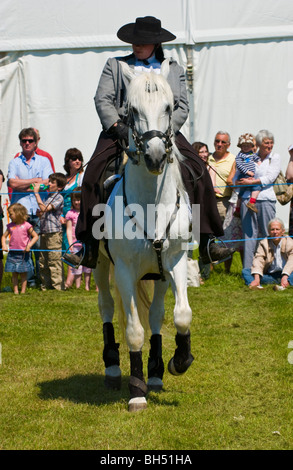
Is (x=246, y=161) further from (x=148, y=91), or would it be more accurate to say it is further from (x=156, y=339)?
(x=148, y=91)

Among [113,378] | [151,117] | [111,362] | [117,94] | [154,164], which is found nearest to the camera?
[154,164]

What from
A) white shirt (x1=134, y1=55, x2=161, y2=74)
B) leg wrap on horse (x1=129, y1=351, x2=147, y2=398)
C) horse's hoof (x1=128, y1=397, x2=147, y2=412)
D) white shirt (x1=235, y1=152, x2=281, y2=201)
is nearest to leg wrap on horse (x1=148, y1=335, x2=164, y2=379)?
leg wrap on horse (x1=129, y1=351, x2=147, y2=398)

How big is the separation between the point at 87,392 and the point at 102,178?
6.32 ft

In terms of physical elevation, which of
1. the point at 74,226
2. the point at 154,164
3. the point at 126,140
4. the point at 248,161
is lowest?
the point at 74,226

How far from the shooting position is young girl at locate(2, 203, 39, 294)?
44.3 ft

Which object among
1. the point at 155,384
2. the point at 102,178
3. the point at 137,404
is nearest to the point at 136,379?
the point at 137,404

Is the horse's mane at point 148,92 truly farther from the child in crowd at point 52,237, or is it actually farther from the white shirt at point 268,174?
the child in crowd at point 52,237

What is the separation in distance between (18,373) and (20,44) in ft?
31.4

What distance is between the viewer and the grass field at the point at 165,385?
622cm

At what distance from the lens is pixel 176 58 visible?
16234 mm

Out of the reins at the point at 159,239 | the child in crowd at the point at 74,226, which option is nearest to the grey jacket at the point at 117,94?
the reins at the point at 159,239
